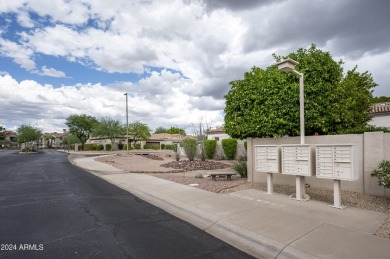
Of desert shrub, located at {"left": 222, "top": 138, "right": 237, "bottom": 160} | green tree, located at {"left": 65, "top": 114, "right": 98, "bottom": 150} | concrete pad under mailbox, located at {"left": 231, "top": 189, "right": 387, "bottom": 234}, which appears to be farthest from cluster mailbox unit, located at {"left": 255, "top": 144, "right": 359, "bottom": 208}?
green tree, located at {"left": 65, "top": 114, "right": 98, "bottom": 150}

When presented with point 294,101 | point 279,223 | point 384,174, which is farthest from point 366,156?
point 279,223

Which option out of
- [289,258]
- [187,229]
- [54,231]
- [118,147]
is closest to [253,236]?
[289,258]

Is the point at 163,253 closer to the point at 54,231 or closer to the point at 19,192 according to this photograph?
the point at 54,231

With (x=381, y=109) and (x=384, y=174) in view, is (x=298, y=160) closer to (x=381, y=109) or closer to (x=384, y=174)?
(x=384, y=174)

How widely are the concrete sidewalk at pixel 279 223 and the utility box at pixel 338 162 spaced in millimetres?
854

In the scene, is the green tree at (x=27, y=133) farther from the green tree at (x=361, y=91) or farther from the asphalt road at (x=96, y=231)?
the green tree at (x=361, y=91)

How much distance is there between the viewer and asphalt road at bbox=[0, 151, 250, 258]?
433cm

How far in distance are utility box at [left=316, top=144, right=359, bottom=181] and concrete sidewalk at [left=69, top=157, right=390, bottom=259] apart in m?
0.85

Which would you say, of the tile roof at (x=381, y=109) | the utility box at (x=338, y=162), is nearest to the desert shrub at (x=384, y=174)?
the utility box at (x=338, y=162)

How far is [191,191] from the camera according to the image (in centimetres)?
886

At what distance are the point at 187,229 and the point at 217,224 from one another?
0.65m

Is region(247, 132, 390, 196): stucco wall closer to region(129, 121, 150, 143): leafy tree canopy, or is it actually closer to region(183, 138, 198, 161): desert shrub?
region(183, 138, 198, 161): desert shrub

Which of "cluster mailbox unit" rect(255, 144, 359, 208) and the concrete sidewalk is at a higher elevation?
"cluster mailbox unit" rect(255, 144, 359, 208)

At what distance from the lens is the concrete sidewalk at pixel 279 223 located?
4.25m
